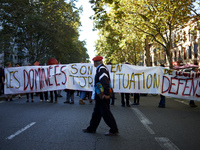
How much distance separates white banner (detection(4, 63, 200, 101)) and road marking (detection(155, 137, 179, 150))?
6.39 metres

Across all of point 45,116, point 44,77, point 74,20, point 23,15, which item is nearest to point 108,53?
point 74,20

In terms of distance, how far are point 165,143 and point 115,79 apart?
7.88m

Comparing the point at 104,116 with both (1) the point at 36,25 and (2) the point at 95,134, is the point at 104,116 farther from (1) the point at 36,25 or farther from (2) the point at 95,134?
(1) the point at 36,25

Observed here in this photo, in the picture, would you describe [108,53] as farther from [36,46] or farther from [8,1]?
[8,1]

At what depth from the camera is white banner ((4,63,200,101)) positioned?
12234 mm

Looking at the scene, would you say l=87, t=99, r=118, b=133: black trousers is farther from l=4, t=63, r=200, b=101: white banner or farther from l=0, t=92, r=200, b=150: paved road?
l=4, t=63, r=200, b=101: white banner

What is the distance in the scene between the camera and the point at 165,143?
559 centimetres

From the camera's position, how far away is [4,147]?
5.20 m

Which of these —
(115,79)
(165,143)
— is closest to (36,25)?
(115,79)

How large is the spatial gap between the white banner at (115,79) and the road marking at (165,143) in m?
6.39

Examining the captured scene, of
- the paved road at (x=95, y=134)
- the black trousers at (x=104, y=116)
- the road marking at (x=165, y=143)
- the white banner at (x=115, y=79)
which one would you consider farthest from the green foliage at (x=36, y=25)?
the road marking at (x=165, y=143)

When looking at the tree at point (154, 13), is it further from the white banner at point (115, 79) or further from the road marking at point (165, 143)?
the road marking at point (165, 143)

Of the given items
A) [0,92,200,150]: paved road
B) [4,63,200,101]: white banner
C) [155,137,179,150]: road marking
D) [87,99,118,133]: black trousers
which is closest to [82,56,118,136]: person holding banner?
[87,99,118,133]: black trousers

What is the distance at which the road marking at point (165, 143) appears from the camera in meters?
5.26
